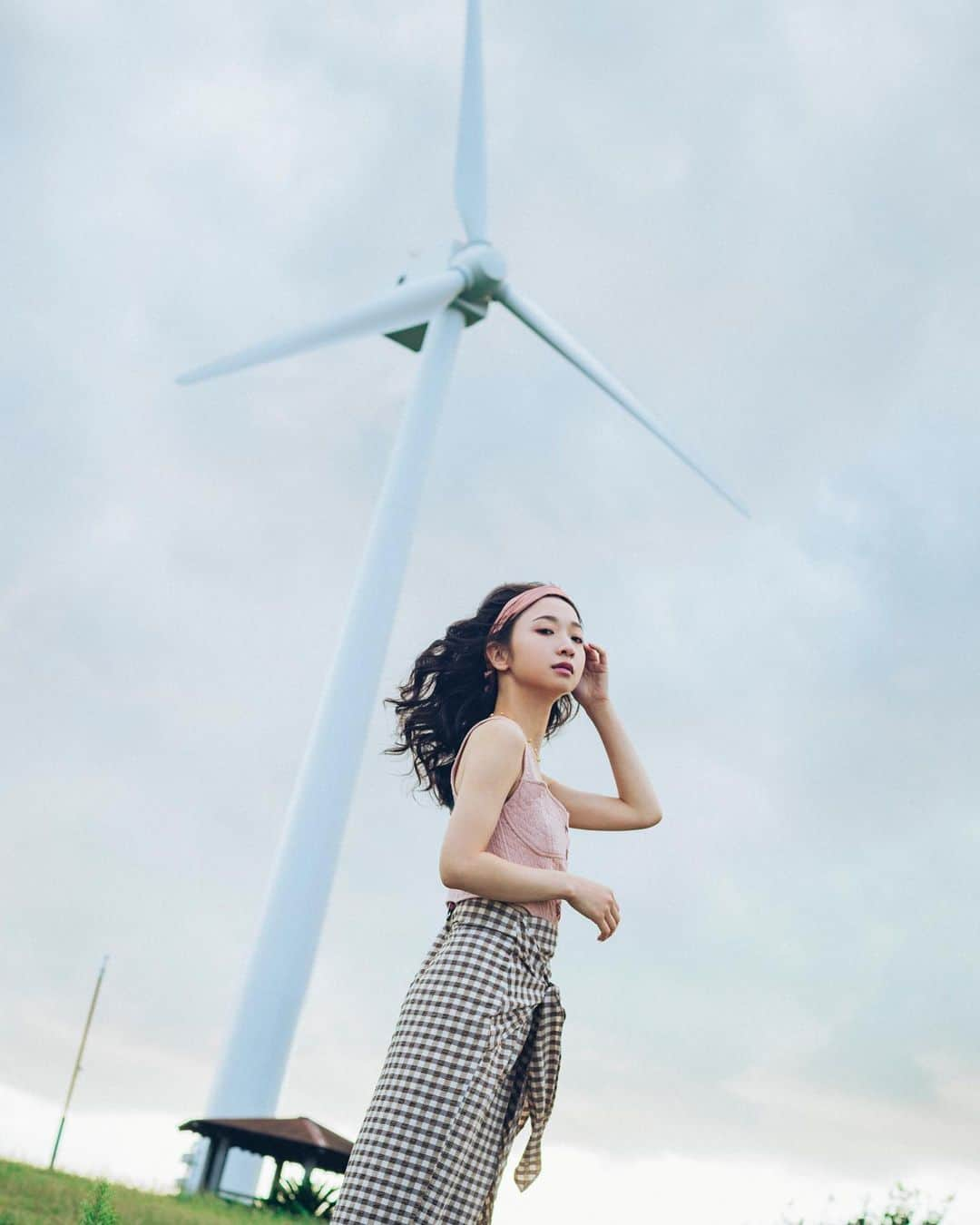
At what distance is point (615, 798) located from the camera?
17.5 ft

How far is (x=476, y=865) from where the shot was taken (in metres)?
4.29

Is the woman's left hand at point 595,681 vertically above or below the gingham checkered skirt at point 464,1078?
above

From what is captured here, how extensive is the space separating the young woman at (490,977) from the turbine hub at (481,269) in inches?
714

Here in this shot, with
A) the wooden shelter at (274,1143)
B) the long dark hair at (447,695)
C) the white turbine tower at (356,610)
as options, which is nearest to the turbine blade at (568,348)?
the white turbine tower at (356,610)

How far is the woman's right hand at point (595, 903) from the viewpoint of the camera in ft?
14.2

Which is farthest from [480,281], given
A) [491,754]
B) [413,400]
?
[491,754]

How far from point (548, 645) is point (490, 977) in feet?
4.09

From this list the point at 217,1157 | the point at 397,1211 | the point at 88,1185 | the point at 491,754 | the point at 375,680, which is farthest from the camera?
the point at 375,680

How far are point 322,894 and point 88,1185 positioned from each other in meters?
6.69

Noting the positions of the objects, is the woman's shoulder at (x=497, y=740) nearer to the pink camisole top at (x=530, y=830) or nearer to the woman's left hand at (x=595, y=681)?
the pink camisole top at (x=530, y=830)

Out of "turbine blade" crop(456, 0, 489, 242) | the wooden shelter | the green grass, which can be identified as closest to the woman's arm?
the green grass

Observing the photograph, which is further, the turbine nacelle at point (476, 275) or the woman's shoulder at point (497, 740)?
the turbine nacelle at point (476, 275)

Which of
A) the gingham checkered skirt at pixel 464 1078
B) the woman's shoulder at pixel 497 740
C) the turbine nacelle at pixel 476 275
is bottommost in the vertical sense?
the gingham checkered skirt at pixel 464 1078

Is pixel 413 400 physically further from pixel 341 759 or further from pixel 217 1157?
pixel 217 1157
